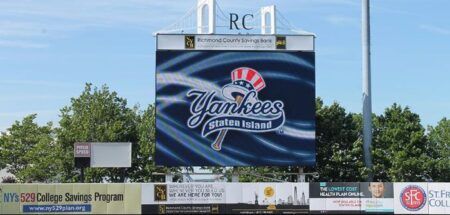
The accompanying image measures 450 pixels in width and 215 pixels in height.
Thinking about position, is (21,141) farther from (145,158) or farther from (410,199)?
(410,199)

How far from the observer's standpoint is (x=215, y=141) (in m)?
42.1

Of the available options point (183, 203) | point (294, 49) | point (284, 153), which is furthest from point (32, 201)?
point (294, 49)

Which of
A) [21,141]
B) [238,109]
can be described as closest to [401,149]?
[238,109]

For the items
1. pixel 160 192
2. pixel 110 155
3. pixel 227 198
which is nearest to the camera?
pixel 160 192

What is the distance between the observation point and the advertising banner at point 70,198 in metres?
38.0

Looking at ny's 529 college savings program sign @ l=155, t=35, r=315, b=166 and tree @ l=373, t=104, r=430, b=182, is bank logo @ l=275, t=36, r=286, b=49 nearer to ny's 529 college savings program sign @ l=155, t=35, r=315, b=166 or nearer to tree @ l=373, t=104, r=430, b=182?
ny's 529 college savings program sign @ l=155, t=35, r=315, b=166

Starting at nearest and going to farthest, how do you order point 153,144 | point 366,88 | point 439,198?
point 439,198, point 366,88, point 153,144

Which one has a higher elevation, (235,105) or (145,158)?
(235,105)

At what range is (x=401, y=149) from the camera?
50938 mm

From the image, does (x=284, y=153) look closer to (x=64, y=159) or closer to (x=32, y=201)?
(x=32, y=201)

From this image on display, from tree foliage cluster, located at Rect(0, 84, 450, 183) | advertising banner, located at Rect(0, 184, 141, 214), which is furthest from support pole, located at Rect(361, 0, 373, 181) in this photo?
advertising banner, located at Rect(0, 184, 141, 214)

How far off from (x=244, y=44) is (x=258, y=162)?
700 centimetres

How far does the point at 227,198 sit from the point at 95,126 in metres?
27.3

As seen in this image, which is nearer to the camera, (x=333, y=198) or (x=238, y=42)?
(x=333, y=198)
